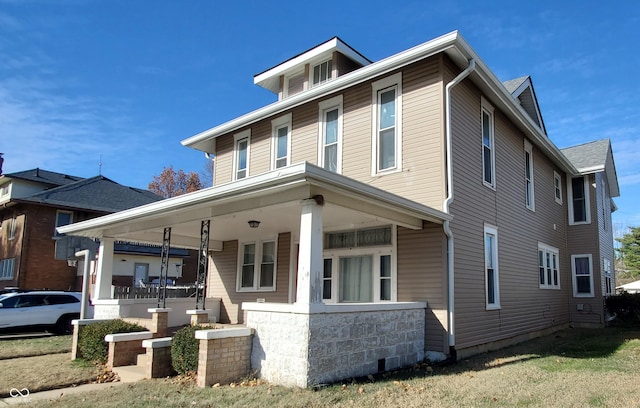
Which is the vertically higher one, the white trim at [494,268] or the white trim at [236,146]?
the white trim at [236,146]

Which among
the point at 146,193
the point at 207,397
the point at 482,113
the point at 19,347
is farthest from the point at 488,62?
the point at 146,193

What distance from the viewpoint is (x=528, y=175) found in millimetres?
14227

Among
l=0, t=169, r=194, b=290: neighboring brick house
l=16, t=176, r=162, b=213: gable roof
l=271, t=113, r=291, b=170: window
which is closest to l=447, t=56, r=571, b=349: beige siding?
l=271, t=113, r=291, b=170: window

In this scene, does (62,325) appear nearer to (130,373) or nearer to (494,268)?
(130,373)

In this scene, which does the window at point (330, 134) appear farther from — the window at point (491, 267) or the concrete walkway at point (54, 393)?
the concrete walkway at point (54, 393)

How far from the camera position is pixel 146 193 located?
2931 centimetres

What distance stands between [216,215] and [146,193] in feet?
73.0

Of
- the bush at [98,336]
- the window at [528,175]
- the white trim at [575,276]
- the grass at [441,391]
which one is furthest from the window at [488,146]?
the bush at [98,336]

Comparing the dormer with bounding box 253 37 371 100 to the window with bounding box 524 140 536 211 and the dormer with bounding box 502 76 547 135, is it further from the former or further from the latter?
the window with bounding box 524 140 536 211

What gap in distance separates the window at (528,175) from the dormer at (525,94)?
1.15 meters

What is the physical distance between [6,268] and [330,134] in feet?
69.4

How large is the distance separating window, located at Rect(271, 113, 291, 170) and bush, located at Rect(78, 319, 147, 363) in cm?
534

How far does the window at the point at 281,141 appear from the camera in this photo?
12.4 m

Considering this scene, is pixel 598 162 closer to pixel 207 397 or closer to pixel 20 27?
pixel 207 397
